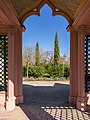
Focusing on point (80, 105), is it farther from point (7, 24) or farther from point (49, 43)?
point (49, 43)

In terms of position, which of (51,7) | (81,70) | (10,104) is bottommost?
(10,104)

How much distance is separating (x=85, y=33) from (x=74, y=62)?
3.65ft

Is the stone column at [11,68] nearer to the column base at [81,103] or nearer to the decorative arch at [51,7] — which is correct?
the decorative arch at [51,7]

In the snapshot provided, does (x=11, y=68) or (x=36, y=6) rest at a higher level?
(x=36, y=6)

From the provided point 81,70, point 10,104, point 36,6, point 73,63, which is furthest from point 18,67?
point 36,6

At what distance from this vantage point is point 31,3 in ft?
23.1

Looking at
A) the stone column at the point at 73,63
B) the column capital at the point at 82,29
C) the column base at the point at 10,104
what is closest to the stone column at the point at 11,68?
the column base at the point at 10,104

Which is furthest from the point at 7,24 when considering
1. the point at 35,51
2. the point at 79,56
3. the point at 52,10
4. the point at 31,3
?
the point at 35,51

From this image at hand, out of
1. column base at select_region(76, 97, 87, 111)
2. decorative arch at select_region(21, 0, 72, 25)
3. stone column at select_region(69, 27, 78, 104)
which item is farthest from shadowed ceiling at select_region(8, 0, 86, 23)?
column base at select_region(76, 97, 87, 111)

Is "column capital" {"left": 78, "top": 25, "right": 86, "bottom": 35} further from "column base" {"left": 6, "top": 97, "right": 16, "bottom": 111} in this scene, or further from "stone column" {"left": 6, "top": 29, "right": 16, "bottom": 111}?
"column base" {"left": 6, "top": 97, "right": 16, "bottom": 111}

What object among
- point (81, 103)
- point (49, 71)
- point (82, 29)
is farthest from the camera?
point (49, 71)

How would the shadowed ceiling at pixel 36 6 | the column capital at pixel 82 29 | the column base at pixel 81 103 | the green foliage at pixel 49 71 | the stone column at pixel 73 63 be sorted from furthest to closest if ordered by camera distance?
the green foliage at pixel 49 71, the stone column at pixel 73 63, the shadowed ceiling at pixel 36 6, the column capital at pixel 82 29, the column base at pixel 81 103

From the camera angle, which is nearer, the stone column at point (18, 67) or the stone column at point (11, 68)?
the stone column at point (11, 68)

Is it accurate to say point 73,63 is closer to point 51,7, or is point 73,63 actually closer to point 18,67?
point 18,67
